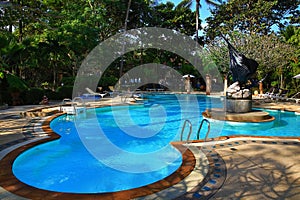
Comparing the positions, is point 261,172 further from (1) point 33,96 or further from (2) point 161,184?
(1) point 33,96

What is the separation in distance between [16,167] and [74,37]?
15876 mm

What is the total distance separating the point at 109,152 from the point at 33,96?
1135cm

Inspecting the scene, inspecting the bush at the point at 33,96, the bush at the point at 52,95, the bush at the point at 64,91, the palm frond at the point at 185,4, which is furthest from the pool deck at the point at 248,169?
the palm frond at the point at 185,4

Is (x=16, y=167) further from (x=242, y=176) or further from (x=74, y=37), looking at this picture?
(x=74, y=37)

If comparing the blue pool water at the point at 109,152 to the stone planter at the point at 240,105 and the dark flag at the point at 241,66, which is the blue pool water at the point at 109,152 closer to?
the stone planter at the point at 240,105

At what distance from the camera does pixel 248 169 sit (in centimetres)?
439

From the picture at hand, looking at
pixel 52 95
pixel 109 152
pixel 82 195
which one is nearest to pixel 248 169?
pixel 82 195

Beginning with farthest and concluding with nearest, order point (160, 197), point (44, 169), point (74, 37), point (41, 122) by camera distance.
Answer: point (74, 37) → point (41, 122) → point (44, 169) → point (160, 197)

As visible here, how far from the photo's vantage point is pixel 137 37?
30328mm

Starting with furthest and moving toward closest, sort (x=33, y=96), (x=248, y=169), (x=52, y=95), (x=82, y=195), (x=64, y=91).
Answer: (x=64, y=91)
(x=52, y=95)
(x=33, y=96)
(x=248, y=169)
(x=82, y=195)

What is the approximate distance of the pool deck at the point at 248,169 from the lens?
11.3 ft

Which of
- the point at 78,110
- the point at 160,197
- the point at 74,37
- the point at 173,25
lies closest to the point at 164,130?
the point at 78,110

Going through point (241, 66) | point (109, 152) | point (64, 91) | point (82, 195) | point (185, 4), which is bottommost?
point (109, 152)

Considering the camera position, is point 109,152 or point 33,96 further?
point 33,96
